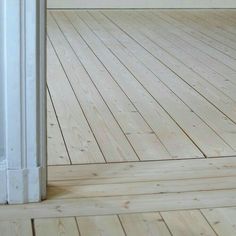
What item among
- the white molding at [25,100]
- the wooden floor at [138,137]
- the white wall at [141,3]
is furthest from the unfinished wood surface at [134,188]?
the white wall at [141,3]

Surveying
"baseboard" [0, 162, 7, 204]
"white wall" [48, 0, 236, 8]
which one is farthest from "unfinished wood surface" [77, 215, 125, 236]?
"white wall" [48, 0, 236, 8]

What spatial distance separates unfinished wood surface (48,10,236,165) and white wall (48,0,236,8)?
0.44 m

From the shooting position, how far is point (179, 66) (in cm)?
491

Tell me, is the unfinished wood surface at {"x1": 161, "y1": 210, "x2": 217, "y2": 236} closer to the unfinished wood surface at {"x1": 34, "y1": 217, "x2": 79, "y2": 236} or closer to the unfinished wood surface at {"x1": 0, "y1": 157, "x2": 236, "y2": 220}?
the unfinished wood surface at {"x1": 0, "y1": 157, "x2": 236, "y2": 220}

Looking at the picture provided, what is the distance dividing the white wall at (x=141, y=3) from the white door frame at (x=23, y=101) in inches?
201

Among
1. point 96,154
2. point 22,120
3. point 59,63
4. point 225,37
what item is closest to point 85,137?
point 96,154

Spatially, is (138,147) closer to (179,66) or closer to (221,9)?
(179,66)

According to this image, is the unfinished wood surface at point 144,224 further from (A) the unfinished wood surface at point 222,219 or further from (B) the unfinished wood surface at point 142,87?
(B) the unfinished wood surface at point 142,87

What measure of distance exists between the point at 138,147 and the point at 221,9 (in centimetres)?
510

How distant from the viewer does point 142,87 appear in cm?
426

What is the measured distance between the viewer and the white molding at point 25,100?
2.32m

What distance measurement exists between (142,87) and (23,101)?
1931 millimetres

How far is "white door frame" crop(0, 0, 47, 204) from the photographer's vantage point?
2.32 meters

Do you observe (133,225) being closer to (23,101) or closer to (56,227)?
(56,227)
